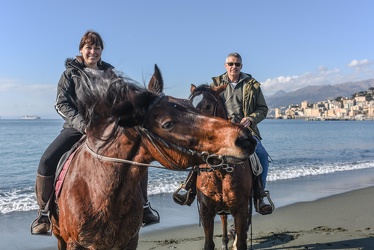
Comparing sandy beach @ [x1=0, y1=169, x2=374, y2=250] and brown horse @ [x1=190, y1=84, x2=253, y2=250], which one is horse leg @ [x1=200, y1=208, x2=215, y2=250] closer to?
brown horse @ [x1=190, y1=84, x2=253, y2=250]

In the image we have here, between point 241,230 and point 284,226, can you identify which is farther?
point 284,226

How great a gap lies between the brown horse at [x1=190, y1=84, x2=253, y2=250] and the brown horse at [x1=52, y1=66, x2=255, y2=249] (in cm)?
235

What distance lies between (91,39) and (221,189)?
9.31 feet

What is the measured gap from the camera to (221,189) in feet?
19.4

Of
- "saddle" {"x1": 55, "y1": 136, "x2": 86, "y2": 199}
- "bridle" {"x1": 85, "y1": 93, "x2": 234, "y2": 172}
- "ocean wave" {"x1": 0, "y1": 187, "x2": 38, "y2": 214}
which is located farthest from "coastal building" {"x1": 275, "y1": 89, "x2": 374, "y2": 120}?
"bridle" {"x1": 85, "y1": 93, "x2": 234, "y2": 172}

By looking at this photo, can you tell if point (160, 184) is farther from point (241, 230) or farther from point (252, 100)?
point (241, 230)

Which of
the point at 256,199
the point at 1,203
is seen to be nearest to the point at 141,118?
the point at 256,199

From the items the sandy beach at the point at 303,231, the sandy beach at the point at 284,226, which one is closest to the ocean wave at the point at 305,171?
the sandy beach at the point at 284,226

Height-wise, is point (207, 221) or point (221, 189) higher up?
point (221, 189)

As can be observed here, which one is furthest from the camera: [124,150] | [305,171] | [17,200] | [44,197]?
[305,171]

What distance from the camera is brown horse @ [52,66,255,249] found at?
283 centimetres

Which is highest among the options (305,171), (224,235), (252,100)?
(252,100)

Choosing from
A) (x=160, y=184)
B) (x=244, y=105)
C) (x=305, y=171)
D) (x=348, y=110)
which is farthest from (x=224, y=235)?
(x=348, y=110)

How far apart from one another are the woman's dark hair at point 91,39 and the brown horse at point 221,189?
1679 mm
